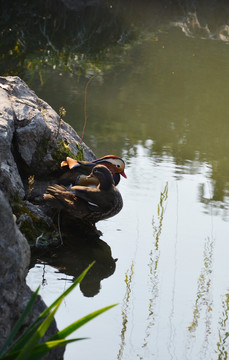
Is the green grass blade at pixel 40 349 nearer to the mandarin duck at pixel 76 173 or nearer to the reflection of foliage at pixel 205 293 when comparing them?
the reflection of foliage at pixel 205 293

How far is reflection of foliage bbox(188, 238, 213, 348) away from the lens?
3.97 m

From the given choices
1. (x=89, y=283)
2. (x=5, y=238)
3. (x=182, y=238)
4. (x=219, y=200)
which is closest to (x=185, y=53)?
(x=219, y=200)

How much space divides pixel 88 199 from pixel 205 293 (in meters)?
1.05

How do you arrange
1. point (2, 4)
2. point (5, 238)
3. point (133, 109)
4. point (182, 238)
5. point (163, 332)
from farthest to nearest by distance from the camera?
point (2, 4) < point (133, 109) < point (182, 238) < point (163, 332) < point (5, 238)

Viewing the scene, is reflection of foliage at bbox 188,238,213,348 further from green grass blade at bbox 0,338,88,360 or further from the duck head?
green grass blade at bbox 0,338,88,360

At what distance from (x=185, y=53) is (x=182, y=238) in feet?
32.5

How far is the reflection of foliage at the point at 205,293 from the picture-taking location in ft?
13.0

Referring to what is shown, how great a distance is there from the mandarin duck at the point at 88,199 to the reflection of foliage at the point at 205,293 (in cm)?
71

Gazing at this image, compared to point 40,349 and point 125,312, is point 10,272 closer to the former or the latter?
point 40,349

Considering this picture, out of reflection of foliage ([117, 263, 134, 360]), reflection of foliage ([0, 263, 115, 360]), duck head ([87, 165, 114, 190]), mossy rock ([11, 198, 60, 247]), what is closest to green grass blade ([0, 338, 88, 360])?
reflection of foliage ([0, 263, 115, 360])

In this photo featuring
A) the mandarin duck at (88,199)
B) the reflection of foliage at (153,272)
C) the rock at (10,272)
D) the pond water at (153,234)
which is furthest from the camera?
the mandarin duck at (88,199)

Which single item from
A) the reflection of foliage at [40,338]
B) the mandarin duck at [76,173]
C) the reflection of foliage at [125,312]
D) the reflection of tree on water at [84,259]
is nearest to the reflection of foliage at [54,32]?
the mandarin duck at [76,173]

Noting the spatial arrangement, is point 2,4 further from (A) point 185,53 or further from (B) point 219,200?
(B) point 219,200

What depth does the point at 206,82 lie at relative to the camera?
1207 cm
